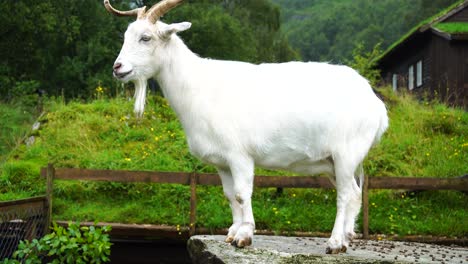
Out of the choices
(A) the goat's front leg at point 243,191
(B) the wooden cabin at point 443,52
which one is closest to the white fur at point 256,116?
(A) the goat's front leg at point 243,191

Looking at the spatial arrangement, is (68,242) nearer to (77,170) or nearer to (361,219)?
(77,170)

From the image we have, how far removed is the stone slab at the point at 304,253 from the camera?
4.94 meters

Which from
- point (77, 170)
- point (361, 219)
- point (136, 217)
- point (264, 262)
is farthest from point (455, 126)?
point (264, 262)

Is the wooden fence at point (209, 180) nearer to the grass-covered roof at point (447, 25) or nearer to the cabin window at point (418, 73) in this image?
the grass-covered roof at point (447, 25)

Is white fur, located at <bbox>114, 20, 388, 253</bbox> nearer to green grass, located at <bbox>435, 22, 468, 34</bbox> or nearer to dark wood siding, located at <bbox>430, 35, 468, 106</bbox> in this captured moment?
green grass, located at <bbox>435, 22, 468, 34</bbox>

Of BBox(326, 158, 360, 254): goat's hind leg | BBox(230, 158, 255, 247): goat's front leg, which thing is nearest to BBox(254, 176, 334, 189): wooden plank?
BBox(326, 158, 360, 254): goat's hind leg

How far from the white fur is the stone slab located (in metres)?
0.19

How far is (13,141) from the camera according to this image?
13.1 metres

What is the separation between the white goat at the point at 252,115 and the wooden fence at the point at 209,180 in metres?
3.23

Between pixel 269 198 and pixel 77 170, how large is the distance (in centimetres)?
317

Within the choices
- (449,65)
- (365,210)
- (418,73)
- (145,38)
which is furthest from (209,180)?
(418,73)

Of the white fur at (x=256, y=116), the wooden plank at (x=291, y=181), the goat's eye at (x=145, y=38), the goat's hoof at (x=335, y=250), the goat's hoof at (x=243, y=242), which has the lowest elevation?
the wooden plank at (x=291, y=181)

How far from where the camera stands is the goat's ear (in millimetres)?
4984

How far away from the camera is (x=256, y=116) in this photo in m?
5.19
